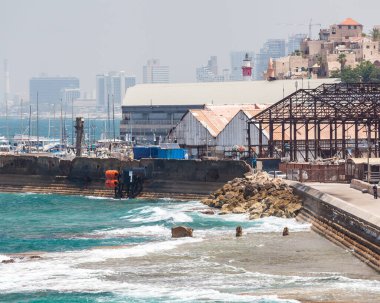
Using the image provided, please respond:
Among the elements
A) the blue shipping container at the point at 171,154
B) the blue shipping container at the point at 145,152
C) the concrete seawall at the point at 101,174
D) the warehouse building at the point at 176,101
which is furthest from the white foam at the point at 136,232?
the warehouse building at the point at 176,101

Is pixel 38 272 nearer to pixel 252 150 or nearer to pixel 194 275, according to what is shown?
pixel 194 275

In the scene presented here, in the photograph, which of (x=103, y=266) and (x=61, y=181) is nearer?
(x=103, y=266)

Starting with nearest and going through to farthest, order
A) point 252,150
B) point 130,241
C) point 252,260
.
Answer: point 252,260 < point 130,241 < point 252,150

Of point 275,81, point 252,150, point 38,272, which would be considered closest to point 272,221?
point 38,272

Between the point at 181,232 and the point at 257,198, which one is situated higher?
the point at 257,198

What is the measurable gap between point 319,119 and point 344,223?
40.0 metres

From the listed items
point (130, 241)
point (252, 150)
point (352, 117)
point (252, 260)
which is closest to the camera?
point (252, 260)

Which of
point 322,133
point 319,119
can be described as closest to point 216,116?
point 322,133

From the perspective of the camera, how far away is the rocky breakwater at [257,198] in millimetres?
84931

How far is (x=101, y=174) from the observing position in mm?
110062

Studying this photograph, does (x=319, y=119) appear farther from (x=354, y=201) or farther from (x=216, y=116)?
(x=354, y=201)

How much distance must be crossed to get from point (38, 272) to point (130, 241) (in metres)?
12.9

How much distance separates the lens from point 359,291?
Result: 181 feet

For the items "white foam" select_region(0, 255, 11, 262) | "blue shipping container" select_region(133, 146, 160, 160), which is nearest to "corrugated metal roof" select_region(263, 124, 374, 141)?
"blue shipping container" select_region(133, 146, 160, 160)
